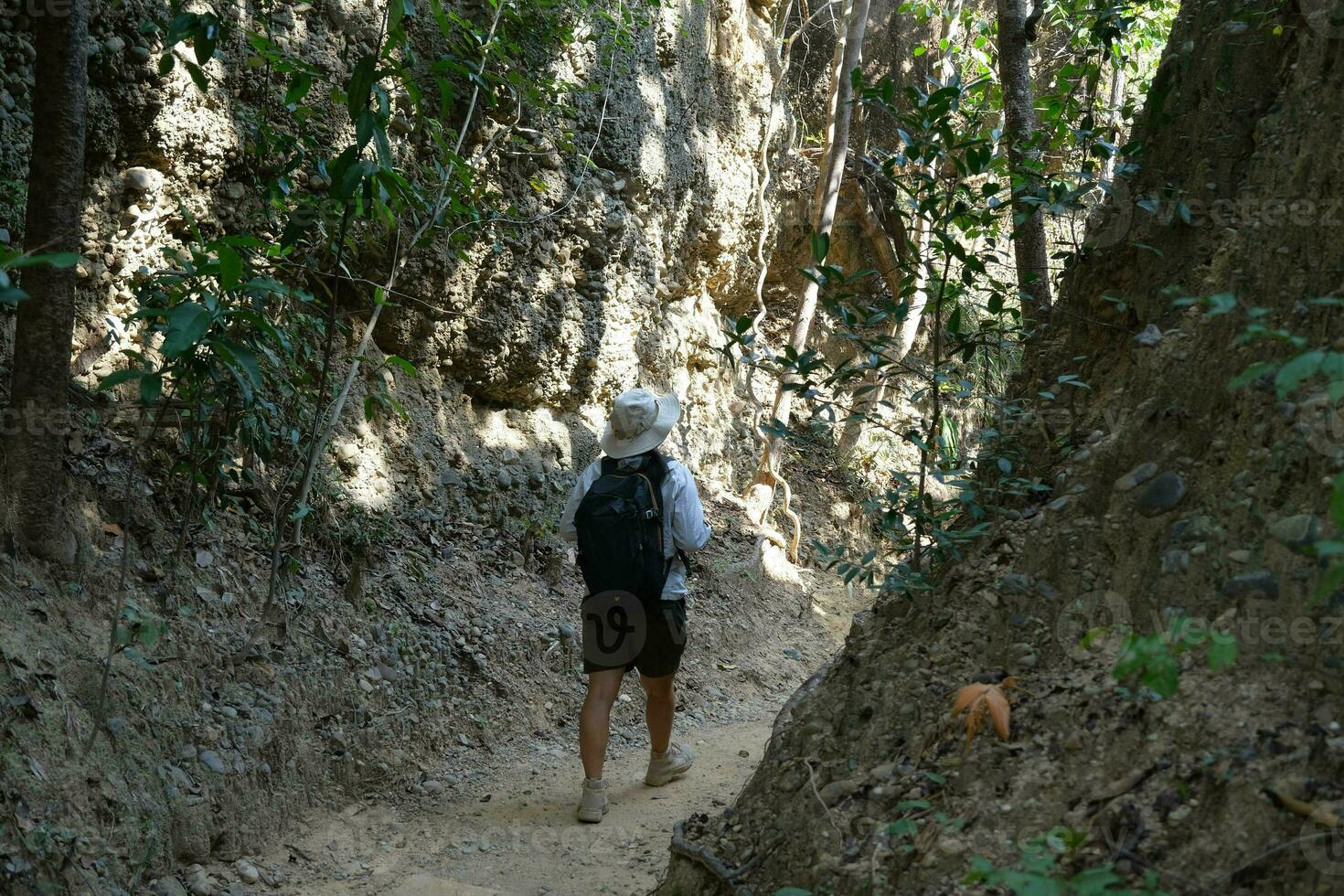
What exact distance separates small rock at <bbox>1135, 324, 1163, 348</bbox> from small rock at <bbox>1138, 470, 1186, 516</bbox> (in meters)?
0.56

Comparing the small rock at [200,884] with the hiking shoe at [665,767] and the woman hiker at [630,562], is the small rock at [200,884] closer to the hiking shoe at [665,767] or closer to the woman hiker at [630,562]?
the woman hiker at [630,562]

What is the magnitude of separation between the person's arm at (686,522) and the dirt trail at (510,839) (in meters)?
1.09

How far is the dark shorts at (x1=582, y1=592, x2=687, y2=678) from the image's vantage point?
4164 mm

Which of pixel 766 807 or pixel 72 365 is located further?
pixel 72 365

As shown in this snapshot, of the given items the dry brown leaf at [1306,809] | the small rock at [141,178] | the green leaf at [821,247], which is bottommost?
the dry brown leaf at [1306,809]

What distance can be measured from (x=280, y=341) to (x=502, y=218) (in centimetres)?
268

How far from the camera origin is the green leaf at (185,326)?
2.95 metres

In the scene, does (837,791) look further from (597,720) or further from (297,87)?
(297,87)

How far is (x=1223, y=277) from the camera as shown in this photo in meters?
3.01

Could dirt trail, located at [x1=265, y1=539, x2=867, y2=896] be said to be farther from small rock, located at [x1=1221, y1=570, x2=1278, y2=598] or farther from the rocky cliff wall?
small rock, located at [x1=1221, y1=570, x2=1278, y2=598]

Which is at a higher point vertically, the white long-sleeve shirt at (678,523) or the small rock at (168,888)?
the white long-sleeve shirt at (678,523)

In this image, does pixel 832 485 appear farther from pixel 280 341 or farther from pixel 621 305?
pixel 280 341

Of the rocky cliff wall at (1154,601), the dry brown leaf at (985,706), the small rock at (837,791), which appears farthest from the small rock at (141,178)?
the dry brown leaf at (985,706)

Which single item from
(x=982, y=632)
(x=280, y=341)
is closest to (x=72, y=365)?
(x=280, y=341)
